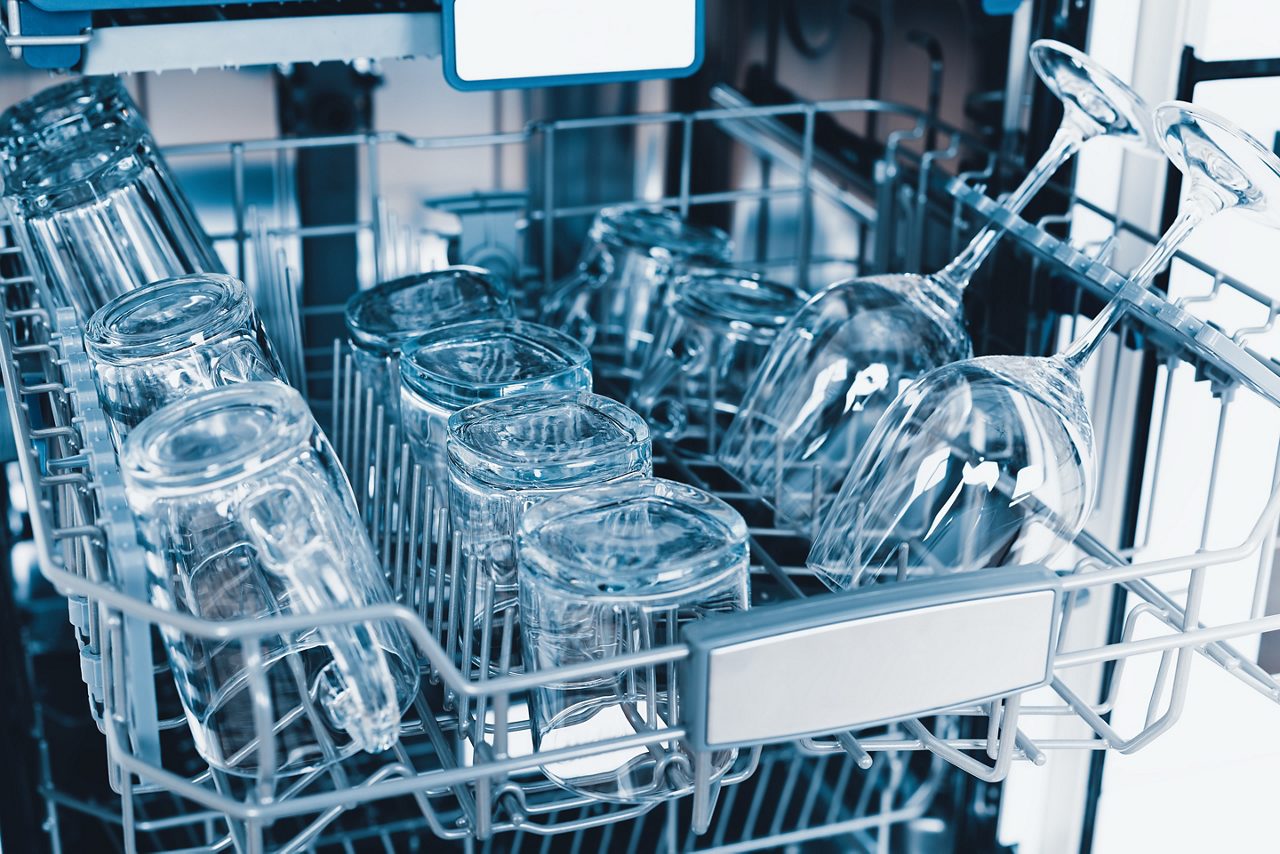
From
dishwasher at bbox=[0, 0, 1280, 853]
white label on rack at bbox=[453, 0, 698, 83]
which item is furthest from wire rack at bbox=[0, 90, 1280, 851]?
white label on rack at bbox=[453, 0, 698, 83]

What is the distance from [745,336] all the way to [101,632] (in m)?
0.41

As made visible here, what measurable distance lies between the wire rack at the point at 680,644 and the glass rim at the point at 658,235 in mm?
20

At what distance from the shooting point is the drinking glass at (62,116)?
2.61ft

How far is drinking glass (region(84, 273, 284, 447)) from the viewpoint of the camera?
593 millimetres

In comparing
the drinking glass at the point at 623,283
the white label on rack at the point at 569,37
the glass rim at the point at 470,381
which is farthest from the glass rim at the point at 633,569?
the drinking glass at the point at 623,283

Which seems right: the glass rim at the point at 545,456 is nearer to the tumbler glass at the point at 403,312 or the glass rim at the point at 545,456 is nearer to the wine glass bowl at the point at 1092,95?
the tumbler glass at the point at 403,312

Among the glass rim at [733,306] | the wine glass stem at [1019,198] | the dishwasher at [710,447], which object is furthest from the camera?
the glass rim at [733,306]

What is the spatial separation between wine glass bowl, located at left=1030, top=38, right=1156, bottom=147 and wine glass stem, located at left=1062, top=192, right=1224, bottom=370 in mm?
58

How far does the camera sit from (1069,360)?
2.06 ft

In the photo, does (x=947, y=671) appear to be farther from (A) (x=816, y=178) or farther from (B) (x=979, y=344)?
(A) (x=816, y=178)

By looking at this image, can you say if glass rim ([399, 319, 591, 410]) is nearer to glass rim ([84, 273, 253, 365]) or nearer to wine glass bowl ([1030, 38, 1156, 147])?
glass rim ([84, 273, 253, 365])

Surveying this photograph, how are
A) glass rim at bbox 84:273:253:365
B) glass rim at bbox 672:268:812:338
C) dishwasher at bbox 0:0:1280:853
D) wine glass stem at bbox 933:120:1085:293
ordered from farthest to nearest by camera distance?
glass rim at bbox 672:268:812:338, wine glass stem at bbox 933:120:1085:293, glass rim at bbox 84:273:253:365, dishwasher at bbox 0:0:1280:853

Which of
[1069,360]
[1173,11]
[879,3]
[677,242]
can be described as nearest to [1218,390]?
[1069,360]

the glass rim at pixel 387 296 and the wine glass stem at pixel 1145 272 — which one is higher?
the wine glass stem at pixel 1145 272
